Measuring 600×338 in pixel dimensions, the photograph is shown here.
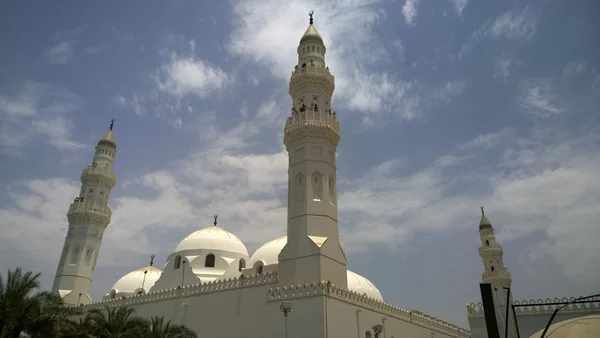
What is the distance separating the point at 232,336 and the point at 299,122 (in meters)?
12.2

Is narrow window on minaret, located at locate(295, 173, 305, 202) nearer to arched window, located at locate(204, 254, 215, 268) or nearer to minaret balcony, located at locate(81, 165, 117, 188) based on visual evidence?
arched window, located at locate(204, 254, 215, 268)

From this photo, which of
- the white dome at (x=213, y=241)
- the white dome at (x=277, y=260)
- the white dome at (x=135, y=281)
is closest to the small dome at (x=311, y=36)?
the white dome at (x=277, y=260)

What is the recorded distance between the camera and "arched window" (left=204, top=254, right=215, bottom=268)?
99.6ft

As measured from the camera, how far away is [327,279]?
20484 millimetres

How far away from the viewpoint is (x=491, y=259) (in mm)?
40562

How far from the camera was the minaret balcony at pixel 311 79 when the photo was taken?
26.8 metres

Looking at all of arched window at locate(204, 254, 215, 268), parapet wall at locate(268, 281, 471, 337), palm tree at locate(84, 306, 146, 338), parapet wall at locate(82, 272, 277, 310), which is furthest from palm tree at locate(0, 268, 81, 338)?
arched window at locate(204, 254, 215, 268)

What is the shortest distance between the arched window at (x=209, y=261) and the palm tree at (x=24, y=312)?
11.8 meters

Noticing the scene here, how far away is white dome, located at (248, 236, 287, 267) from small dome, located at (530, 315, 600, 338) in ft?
49.6

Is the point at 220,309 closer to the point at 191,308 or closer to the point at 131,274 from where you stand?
the point at 191,308

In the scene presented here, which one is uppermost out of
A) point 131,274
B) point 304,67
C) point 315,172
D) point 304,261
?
point 304,67

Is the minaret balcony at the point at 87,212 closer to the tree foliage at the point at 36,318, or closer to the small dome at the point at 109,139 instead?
the small dome at the point at 109,139

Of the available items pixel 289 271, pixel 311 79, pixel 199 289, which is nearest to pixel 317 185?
pixel 289 271

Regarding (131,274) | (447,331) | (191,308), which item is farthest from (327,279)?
(131,274)
